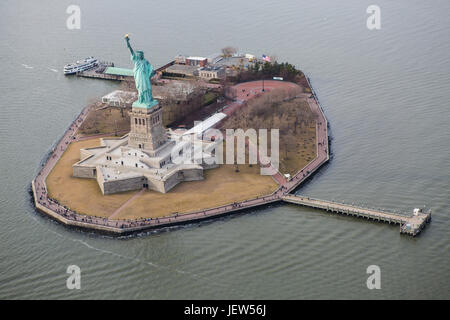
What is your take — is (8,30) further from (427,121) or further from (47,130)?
(427,121)

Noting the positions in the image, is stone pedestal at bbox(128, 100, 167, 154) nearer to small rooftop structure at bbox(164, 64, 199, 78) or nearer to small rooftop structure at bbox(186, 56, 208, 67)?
small rooftop structure at bbox(164, 64, 199, 78)

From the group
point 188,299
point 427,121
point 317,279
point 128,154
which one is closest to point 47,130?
point 128,154

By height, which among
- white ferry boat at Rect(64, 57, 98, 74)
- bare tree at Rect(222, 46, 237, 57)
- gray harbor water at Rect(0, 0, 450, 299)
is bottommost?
gray harbor water at Rect(0, 0, 450, 299)

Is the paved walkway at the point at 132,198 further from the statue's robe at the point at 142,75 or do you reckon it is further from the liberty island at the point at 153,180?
the statue's robe at the point at 142,75

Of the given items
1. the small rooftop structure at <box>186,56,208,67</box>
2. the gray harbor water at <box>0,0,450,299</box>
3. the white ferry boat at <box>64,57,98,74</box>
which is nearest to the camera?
the gray harbor water at <box>0,0,450,299</box>

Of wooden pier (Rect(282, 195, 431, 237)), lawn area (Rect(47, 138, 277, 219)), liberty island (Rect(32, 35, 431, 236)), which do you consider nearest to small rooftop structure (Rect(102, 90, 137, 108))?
liberty island (Rect(32, 35, 431, 236))

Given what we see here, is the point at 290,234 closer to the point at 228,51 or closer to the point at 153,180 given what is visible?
the point at 153,180

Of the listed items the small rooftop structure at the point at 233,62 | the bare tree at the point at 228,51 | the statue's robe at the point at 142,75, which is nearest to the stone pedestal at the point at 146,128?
the statue's robe at the point at 142,75

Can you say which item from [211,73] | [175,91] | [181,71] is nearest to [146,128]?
[175,91]
